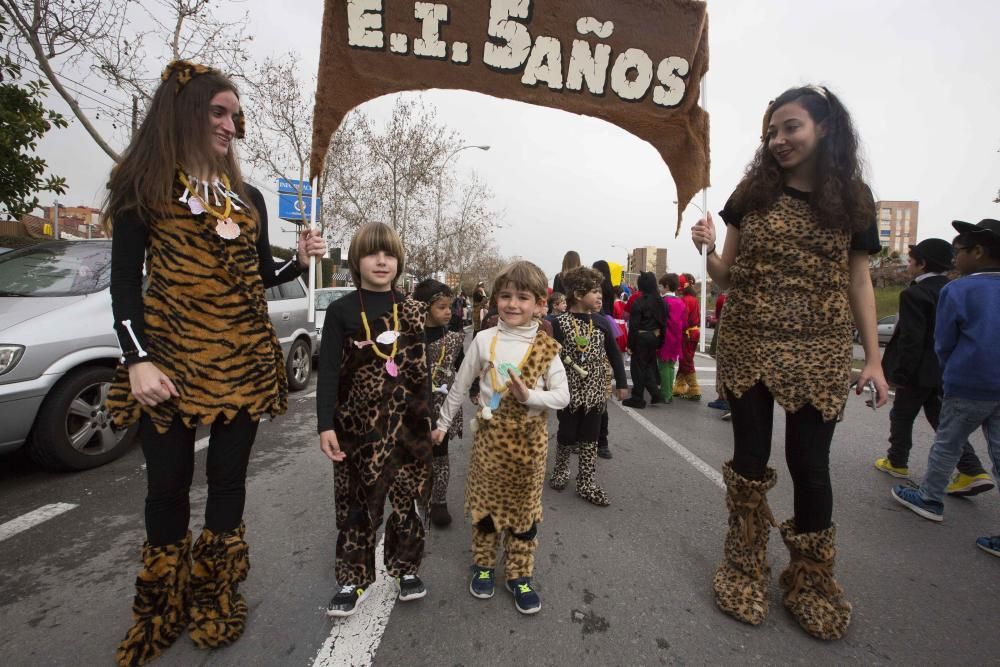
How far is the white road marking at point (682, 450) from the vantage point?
398 cm

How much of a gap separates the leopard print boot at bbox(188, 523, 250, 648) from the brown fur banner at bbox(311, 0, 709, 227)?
1659 mm

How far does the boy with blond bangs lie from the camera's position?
7.40 ft

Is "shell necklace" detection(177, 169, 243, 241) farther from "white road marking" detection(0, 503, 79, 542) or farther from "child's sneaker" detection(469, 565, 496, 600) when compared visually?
"white road marking" detection(0, 503, 79, 542)

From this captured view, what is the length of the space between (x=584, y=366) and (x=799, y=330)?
6.11 feet

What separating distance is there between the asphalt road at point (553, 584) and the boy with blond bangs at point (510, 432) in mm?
245

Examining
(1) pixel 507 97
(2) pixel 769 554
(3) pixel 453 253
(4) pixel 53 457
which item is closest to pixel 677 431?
(2) pixel 769 554

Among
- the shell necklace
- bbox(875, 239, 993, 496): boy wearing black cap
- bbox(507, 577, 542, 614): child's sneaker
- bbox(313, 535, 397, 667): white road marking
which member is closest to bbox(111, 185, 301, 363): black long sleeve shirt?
the shell necklace

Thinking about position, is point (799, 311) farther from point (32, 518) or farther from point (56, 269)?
point (56, 269)

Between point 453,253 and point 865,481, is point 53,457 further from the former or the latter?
point 453,253

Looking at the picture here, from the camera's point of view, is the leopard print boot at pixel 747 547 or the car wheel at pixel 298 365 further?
the car wheel at pixel 298 365

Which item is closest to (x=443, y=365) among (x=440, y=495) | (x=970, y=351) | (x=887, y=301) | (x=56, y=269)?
(x=440, y=495)

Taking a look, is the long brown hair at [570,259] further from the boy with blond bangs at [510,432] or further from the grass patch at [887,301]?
the grass patch at [887,301]

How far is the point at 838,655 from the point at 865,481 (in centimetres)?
263

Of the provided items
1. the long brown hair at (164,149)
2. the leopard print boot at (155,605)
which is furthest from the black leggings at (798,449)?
the long brown hair at (164,149)
